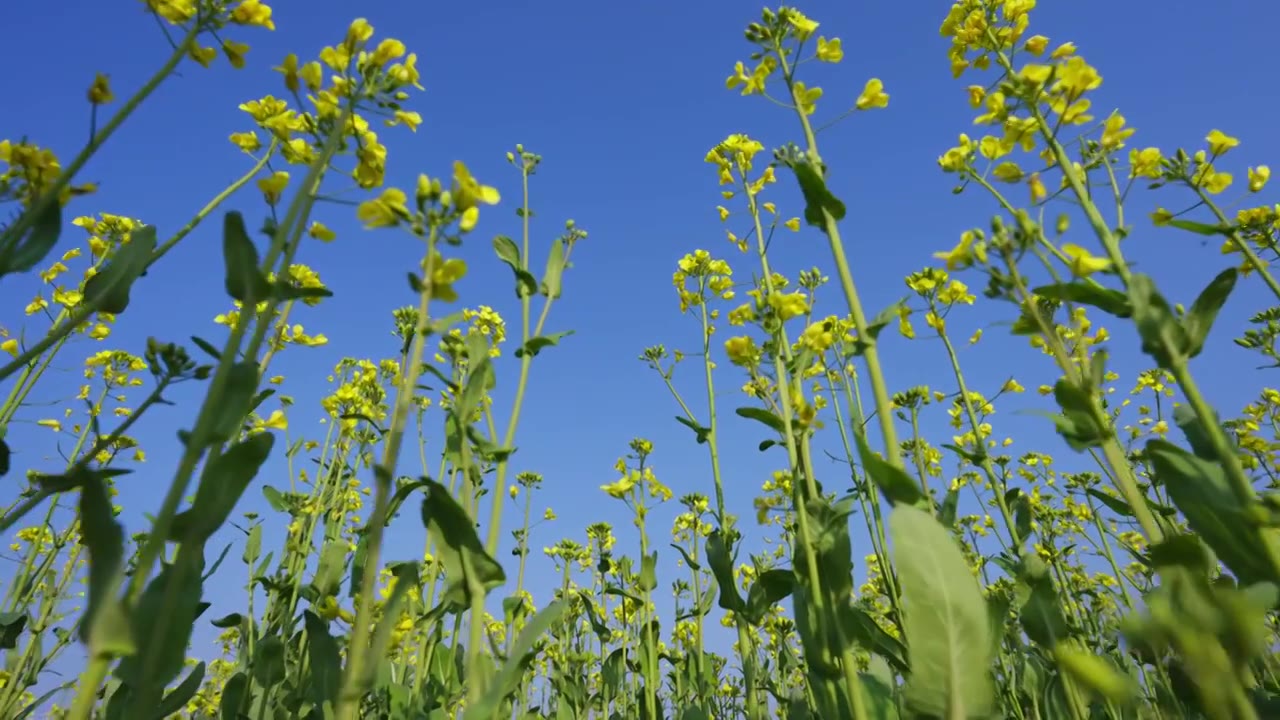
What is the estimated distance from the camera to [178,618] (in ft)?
4.87

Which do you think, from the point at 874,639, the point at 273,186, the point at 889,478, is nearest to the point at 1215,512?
the point at 889,478

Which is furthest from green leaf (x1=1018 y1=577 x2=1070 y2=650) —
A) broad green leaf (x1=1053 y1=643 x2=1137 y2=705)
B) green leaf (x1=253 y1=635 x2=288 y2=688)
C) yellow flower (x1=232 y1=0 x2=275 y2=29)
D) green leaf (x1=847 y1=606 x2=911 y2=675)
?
yellow flower (x1=232 y1=0 x2=275 y2=29)

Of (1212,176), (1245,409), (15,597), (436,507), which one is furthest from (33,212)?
(1245,409)

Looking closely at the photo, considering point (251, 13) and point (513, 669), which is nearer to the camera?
point (513, 669)

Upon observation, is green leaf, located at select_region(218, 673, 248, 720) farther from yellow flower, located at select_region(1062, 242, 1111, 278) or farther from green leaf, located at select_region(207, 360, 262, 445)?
yellow flower, located at select_region(1062, 242, 1111, 278)

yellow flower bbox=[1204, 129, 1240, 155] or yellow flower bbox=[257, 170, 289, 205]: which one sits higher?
yellow flower bbox=[1204, 129, 1240, 155]

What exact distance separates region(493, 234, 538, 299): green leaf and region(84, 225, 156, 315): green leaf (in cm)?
114

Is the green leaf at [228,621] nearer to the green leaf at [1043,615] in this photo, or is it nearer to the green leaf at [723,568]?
the green leaf at [723,568]

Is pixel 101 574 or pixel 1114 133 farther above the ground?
pixel 1114 133

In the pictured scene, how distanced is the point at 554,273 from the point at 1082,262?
2029mm

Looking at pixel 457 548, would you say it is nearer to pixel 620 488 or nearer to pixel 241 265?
pixel 241 265

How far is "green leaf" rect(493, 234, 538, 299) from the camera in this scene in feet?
8.29

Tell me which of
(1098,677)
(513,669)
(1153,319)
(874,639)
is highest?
(1153,319)

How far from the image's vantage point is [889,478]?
1.70m
